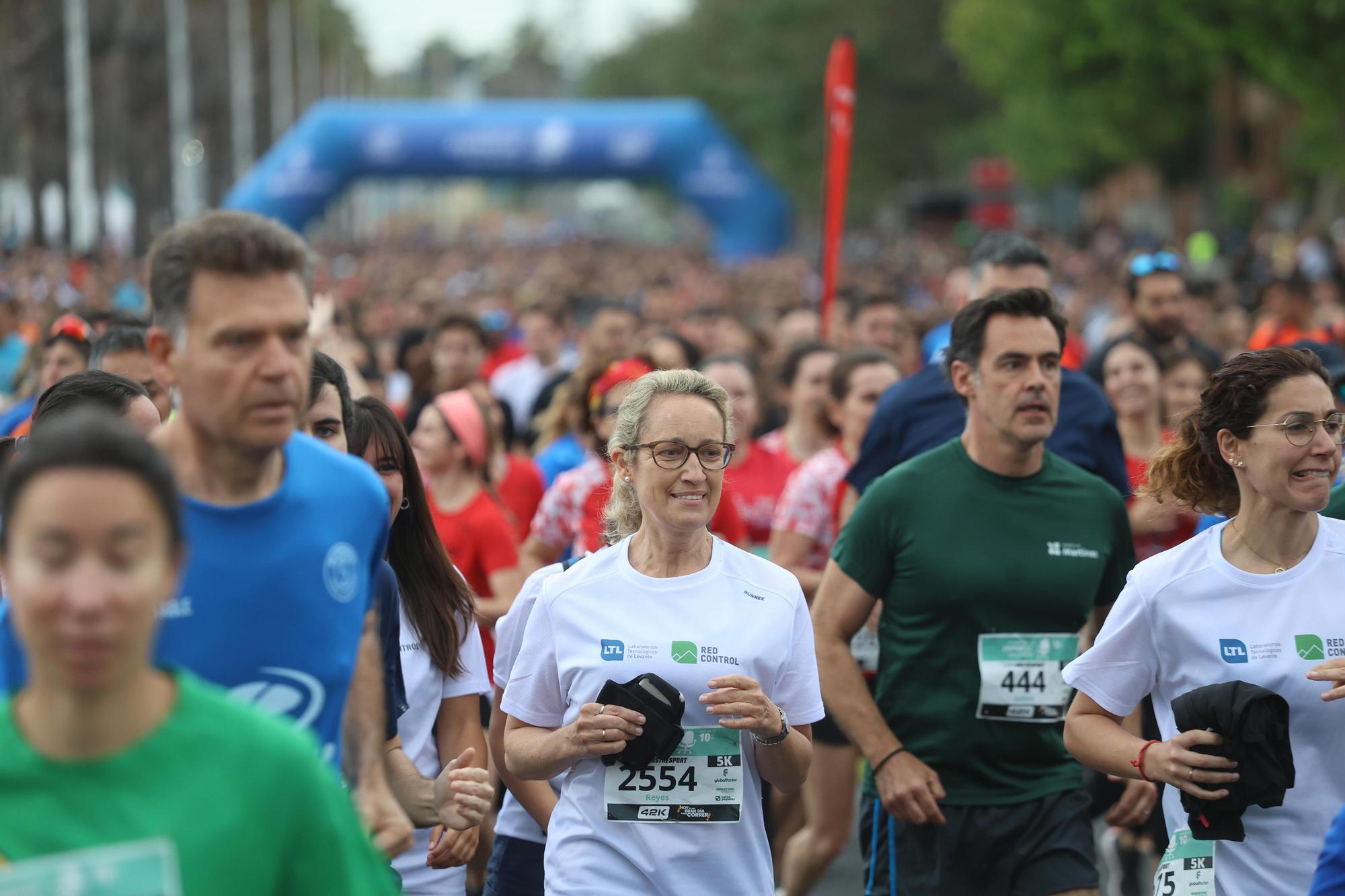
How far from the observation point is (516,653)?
15.3ft

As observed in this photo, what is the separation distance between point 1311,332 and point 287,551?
9.32 meters

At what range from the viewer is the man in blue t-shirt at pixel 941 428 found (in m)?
5.96

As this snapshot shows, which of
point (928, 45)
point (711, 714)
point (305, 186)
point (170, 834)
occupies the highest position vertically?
point (928, 45)

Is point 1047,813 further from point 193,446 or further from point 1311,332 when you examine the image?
point 1311,332

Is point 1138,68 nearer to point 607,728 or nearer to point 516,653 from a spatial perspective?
point 516,653

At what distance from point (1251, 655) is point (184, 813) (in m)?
2.63

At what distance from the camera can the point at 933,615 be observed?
5.04 meters

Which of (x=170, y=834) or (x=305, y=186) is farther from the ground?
(x=305, y=186)

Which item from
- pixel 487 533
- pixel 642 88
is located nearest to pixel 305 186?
pixel 487 533

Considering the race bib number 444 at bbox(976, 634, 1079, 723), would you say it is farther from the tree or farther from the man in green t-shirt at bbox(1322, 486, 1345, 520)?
the tree

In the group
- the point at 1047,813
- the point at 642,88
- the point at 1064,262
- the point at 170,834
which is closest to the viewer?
the point at 170,834

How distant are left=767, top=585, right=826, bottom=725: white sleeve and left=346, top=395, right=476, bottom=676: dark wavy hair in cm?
86

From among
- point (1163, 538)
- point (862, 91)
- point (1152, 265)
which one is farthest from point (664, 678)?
point (862, 91)

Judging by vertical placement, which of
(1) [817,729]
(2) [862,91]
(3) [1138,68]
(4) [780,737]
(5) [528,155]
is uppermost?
(2) [862,91]
